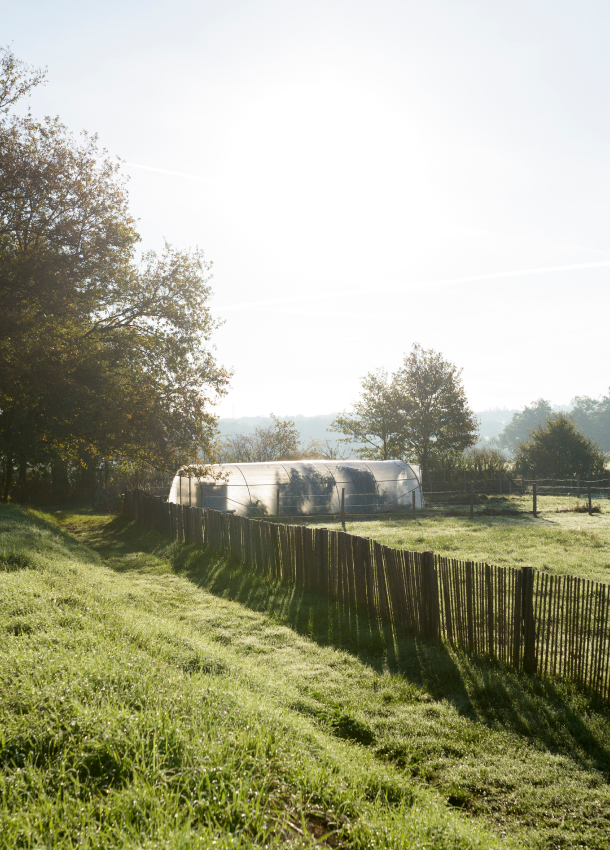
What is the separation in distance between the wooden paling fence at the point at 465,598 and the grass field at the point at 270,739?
0.93ft

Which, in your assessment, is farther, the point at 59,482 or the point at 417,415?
the point at 417,415

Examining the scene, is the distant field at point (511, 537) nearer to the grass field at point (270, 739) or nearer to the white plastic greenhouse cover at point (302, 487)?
the white plastic greenhouse cover at point (302, 487)

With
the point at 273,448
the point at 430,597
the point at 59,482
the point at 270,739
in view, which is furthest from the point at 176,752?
the point at 273,448

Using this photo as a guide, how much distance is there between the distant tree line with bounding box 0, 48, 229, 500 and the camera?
16562 mm

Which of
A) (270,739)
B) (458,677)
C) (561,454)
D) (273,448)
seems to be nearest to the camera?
(270,739)

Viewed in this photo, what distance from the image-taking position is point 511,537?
15312 mm

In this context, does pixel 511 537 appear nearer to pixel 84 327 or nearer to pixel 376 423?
pixel 84 327

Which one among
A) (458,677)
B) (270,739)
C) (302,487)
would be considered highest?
(302,487)

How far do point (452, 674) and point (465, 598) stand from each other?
0.98m

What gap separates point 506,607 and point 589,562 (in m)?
6.23

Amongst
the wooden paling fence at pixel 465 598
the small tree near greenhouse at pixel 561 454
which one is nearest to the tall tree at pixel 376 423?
the small tree near greenhouse at pixel 561 454

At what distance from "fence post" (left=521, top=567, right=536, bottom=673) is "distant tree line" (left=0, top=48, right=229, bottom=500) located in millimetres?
15595

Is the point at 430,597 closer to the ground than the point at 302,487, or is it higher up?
closer to the ground

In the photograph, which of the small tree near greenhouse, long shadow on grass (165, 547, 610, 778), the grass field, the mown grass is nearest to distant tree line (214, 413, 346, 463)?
the small tree near greenhouse
